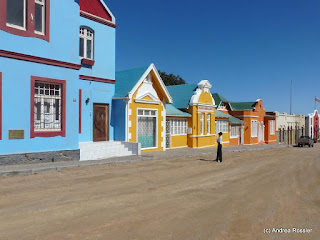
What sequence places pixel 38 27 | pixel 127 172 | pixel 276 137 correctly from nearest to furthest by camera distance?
1. pixel 127 172
2. pixel 38 27
3. pixel 276 137

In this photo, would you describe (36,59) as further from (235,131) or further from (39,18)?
(235,131)

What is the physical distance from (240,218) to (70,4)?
1129 centimetres

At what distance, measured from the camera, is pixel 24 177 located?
29.9 ft

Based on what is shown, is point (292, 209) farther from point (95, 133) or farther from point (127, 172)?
point (95, 133)

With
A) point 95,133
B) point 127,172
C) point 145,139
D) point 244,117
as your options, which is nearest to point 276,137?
point 244,117

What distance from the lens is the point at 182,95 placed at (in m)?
24.5

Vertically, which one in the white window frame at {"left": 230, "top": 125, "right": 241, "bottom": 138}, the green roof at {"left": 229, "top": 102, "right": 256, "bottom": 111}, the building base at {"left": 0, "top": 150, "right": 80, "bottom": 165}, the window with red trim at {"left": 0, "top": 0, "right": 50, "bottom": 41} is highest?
the window with red trim at {"left": 0, "top": 0, "right": 50, "bottom": 41}

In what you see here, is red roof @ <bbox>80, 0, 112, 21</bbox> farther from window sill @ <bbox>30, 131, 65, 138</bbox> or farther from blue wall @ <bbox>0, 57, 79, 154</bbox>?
window sill @ <bbox>30, 131, 65, 138</bbox>

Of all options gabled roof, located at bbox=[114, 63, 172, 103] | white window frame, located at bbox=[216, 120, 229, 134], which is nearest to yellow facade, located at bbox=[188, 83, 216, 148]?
white window frame, located at bbox=[216, 120, 229, 134]

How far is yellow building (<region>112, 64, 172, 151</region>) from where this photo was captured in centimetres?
1669

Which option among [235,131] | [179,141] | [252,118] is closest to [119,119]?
[179,141]

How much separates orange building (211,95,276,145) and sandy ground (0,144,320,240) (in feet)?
73.0

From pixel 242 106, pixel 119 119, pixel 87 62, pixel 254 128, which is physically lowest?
pixel 254 128

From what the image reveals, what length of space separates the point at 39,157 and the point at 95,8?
8.89m
